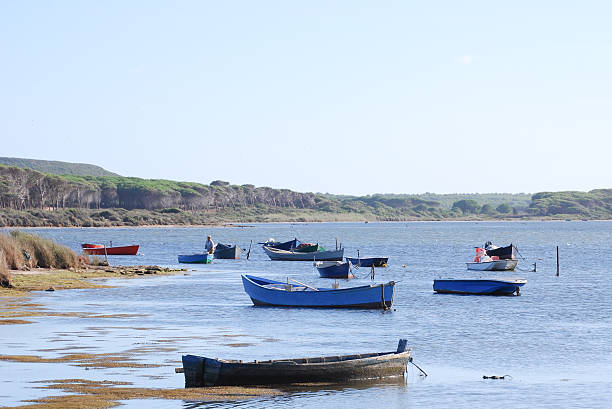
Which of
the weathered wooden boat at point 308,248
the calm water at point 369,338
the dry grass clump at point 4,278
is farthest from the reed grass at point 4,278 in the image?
the weathered wooden boat at point 308,248

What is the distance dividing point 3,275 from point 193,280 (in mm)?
15360

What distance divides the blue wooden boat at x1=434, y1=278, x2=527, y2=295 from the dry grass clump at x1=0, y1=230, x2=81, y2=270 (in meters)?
20.6

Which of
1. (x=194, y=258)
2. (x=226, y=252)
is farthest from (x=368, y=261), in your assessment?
(x=226, y=252)

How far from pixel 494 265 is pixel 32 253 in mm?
32432

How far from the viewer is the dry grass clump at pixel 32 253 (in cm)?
4519

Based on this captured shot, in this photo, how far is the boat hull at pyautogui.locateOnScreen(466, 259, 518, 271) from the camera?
6438 cm

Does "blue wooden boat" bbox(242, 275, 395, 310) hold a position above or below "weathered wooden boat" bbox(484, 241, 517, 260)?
below

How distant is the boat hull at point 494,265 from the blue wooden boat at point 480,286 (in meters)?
19.0

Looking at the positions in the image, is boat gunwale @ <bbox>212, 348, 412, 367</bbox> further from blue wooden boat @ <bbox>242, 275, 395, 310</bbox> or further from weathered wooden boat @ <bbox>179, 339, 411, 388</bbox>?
blue wooden boat @ <bbox>242, 275, 395, 310</bbox>

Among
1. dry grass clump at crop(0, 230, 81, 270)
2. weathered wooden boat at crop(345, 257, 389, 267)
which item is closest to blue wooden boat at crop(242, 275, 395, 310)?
dry grass clump at crop(0, 230, 81, 270)

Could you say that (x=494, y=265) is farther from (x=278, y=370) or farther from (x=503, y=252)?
(x=278, y=370)

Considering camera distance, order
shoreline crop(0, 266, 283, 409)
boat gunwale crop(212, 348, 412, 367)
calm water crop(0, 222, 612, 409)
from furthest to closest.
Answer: calm water crop(0, 222, 612, 409) → boat gunwale crop(212, 348, 412, 367) → shoreline crop(0, 266, 283, 409)

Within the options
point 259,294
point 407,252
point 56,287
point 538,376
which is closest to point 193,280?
point 56,287

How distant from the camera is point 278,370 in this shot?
765 inches
